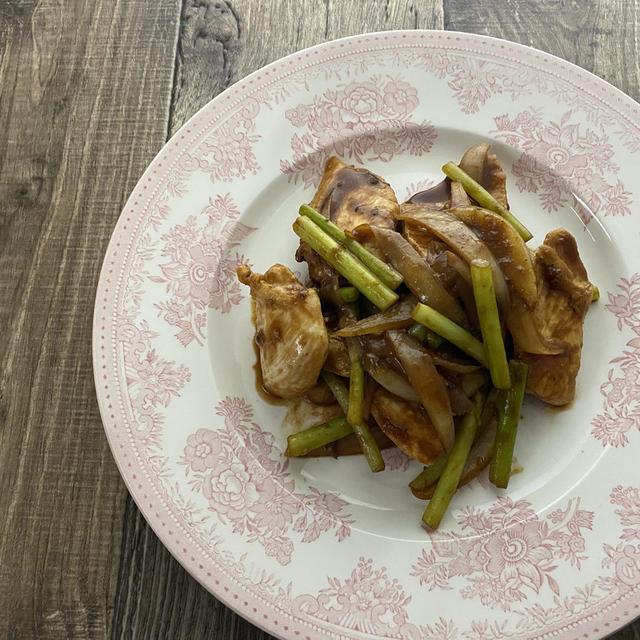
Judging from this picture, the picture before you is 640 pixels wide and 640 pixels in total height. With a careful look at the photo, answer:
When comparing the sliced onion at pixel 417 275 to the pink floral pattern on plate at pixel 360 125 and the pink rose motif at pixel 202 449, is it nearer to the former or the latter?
the pink floral pattern on plate at pixel 360 125

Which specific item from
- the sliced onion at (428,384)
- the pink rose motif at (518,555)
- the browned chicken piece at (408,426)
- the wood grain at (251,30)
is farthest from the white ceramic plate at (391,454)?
the wood grain at (251,30)

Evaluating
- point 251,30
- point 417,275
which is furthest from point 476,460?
point 251,30

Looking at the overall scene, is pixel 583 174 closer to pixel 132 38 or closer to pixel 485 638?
pixel 485 638

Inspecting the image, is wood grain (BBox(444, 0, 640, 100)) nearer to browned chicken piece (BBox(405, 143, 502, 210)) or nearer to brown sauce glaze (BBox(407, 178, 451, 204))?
browned chicken piece (BBox(405, 143, 502, 210))

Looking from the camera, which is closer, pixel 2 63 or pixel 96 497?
pixel 96 497

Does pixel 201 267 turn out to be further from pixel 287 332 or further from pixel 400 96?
pixel 400 96

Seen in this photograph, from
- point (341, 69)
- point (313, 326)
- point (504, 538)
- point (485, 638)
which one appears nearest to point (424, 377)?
point (313, 326)
